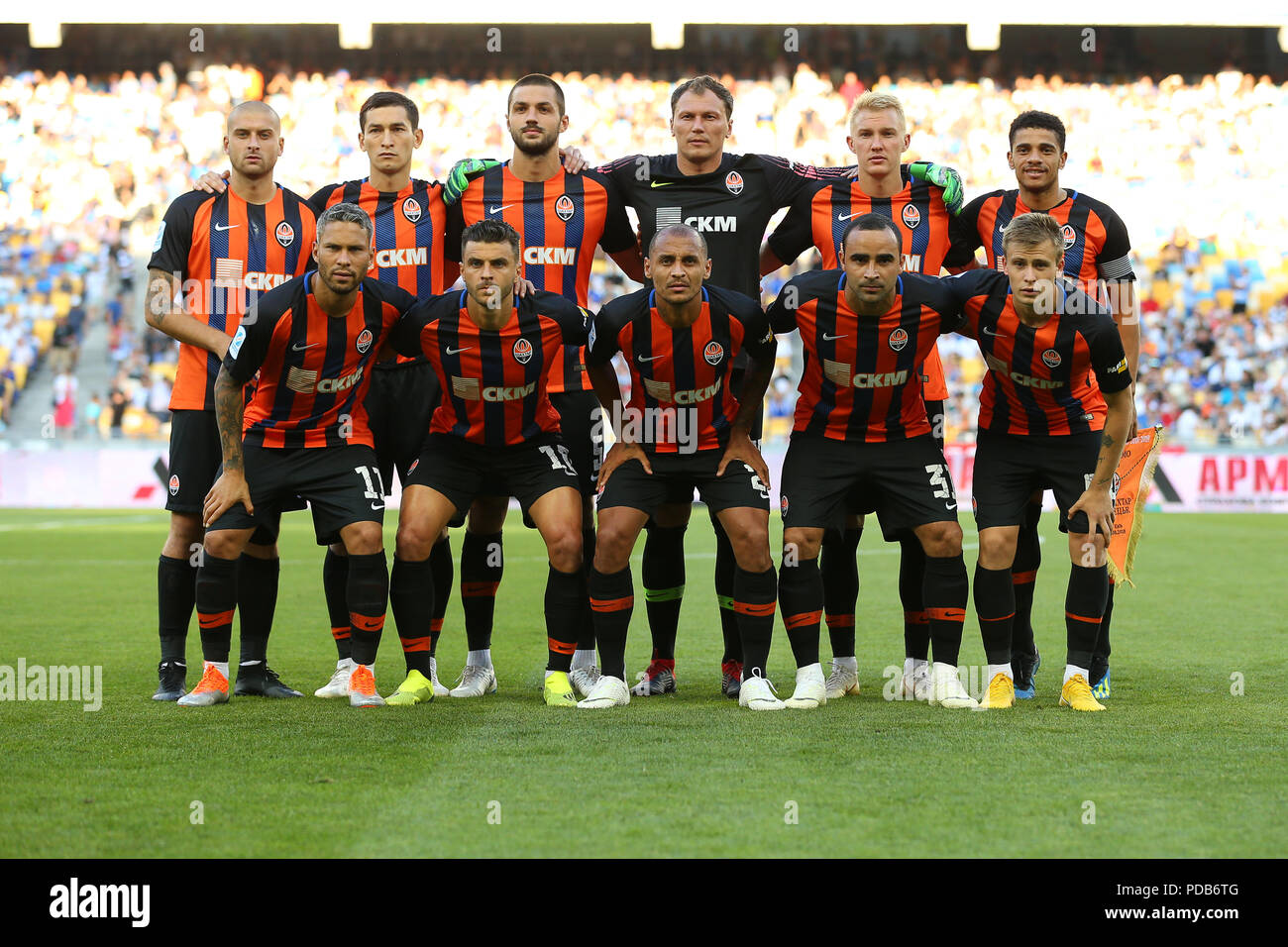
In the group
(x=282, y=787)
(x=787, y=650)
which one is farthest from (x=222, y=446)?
(x=787, y=650)

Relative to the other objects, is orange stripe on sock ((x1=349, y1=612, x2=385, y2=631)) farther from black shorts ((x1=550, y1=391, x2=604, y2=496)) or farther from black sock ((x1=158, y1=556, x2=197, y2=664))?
black shorts ((x1=550, y1=391, x2=604, y2=496))

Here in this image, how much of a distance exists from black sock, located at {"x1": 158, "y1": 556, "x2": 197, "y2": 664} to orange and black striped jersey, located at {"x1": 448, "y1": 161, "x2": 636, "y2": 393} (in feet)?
5.40

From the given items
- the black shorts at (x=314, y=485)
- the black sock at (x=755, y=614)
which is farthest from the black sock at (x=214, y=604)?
the black sock at (x=755, y=614)

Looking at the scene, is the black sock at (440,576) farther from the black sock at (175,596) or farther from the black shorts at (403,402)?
the black sock at (175,596)

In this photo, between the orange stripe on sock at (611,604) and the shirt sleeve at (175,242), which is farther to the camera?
the shirt sleeve at (175,242)

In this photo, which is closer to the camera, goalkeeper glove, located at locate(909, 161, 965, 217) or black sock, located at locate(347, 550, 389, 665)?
black sock, located at locate(347, 550, 389, 665)

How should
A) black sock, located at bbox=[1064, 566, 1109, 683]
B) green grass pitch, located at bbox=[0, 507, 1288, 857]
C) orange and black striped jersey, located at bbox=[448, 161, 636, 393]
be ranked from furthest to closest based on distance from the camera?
orange and black striped jersey, located at bbox=[448, 161, 636, 393], black sock, located at bbox=[1064, 566, 1109, 683], green grass pitch, located at bbox=[0, 507, 1288, 857]

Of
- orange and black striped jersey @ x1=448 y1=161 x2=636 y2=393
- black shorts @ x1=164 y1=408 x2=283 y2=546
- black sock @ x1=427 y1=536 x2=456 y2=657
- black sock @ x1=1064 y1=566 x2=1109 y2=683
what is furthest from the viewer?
black sock @ x1=427 y1=536 x2=456 y2=657

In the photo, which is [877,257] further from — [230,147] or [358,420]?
[230,147]

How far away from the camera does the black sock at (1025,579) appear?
5.64m

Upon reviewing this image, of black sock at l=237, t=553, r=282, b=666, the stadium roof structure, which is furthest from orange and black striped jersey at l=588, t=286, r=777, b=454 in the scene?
the stadium roof structure

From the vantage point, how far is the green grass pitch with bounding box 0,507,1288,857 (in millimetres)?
3178

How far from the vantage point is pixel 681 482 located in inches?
207
